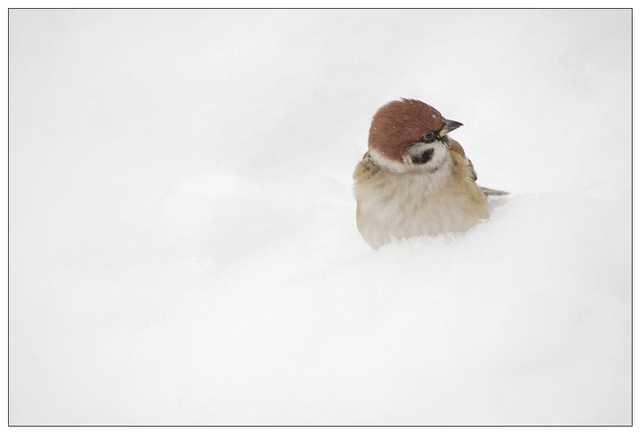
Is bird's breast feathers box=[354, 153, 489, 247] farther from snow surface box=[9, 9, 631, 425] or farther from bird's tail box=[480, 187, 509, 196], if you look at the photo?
bird's tail box=[480, 187, 509, 196]

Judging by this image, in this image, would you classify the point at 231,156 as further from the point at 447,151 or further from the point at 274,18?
the point at 447,151

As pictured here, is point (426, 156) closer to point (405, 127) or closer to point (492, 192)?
point (405, 127)

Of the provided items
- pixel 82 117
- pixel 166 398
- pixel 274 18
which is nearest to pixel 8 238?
pixel 82 117

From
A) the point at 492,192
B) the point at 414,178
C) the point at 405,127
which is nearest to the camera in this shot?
the point at 405,127

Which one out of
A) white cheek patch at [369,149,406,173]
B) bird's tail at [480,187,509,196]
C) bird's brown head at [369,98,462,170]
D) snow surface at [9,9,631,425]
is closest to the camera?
snow surface at [9,9,631,425]

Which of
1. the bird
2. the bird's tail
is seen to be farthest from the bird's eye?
the bird's tail

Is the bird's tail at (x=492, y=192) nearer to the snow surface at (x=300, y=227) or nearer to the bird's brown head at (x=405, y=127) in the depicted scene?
the snow surface at (x=300, y=227)

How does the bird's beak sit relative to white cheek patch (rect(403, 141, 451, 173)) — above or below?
above

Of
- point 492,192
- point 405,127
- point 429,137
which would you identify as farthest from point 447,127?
point 492,192
